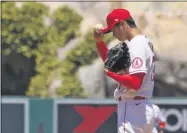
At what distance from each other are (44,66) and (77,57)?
1.46 feet

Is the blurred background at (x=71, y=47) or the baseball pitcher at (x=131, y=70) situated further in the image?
the blurred background at (x=71, y=47)

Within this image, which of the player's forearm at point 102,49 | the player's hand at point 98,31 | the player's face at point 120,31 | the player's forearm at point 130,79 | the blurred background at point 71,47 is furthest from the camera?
the blurred background at point 71,47

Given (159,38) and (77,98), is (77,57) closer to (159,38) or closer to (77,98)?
(77,98)

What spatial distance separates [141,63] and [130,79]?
0.14 metres

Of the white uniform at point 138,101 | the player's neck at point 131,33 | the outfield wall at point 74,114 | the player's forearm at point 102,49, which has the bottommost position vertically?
the outfield wall at point 74,114

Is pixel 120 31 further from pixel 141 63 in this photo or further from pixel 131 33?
pixel 141 63

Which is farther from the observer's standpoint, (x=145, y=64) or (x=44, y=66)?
(x=44, y=66)

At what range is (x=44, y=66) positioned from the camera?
→ 7.88 meters

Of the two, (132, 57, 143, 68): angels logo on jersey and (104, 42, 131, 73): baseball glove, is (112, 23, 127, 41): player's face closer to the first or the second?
(104, 42, 131, 73): baseball glove

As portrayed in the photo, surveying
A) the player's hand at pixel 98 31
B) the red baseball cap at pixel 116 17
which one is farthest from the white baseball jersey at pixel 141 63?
the player's hand at pixel 98 31

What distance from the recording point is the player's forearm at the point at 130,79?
4355mm

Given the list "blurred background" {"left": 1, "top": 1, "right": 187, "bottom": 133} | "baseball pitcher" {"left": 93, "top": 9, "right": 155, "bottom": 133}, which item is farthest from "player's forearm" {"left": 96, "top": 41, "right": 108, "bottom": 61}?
"blurred background" {"left": 1, "top": 1, "right": 187, "bottom": 133}

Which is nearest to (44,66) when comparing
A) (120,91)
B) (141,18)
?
(141,18)

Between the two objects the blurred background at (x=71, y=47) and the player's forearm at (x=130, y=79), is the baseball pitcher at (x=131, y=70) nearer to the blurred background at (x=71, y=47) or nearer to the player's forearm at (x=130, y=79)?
the player's forearm at (x=130, y=79)
